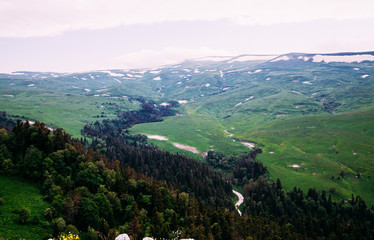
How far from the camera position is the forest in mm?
54812

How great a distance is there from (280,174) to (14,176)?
125696mm

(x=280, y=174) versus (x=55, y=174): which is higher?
(x=55, y=174)

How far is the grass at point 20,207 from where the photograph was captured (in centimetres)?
4523

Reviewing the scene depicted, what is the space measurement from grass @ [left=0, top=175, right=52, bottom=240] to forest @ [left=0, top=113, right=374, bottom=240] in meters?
0.79

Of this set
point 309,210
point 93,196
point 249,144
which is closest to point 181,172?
point 309,210

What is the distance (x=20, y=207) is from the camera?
172 feet

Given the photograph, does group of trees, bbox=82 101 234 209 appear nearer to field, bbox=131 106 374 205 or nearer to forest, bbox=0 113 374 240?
forest, bbox=0 113 374 240

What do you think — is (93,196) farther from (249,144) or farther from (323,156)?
(249,144)

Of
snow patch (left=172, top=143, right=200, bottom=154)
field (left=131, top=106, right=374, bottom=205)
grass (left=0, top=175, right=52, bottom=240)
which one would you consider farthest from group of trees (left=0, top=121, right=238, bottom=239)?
snow patch (left=172, top=143, right=200, bottom=154)

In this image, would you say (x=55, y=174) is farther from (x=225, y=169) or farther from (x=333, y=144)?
(x=333, y=144)

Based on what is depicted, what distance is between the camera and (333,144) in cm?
16838

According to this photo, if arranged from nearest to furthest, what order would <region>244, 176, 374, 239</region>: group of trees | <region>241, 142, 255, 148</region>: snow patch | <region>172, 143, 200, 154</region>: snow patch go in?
1. <region>244, 176, 374, 239</region>: group of trees
2. <region>172, 143, 200, 154</region>: snow patch
3. <region>241, 142, 255, 148</region>: snow patch

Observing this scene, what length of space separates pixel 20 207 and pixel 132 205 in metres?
26.8

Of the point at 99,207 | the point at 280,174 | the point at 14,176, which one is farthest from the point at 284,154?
→ the point at 14,176
